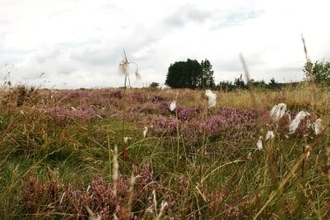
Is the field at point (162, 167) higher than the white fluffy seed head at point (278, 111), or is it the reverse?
the white fluffy seed head at point (278, 111)

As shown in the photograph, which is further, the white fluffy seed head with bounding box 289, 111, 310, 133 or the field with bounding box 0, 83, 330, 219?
the field with bounding box 0, 83, 330, 219

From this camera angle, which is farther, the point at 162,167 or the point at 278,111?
the point at 162,167

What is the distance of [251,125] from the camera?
729 cm

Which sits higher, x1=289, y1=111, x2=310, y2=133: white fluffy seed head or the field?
x1=289, y1=111, x2=310, y2=133: white fluffy seed head

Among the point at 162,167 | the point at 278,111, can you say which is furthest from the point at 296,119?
the point at 162,167

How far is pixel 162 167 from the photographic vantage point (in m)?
4.63

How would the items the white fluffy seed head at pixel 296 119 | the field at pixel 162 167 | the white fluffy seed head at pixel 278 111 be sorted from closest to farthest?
the white fluffy seed head at pixel 296 119, the white fluffy seed head at pixel 278 111, the field at pixel 162 167

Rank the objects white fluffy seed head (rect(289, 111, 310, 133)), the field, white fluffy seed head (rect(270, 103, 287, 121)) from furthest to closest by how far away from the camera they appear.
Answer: the field, white fluffy seed head (rect(270, 103, 287, 121)), white fluffy seed head (rect(289, 111, 310, 133))

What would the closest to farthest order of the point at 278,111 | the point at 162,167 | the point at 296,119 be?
the point at 296,119 < the point at 278,111 < the point at 162,167

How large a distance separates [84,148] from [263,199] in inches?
133

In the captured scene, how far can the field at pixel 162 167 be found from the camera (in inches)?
103

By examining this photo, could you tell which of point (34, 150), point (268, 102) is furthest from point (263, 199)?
point (268, 102)

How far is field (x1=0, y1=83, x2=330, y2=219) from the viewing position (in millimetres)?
2613

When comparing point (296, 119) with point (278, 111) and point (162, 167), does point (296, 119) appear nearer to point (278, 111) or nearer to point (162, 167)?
point (278, 111)
